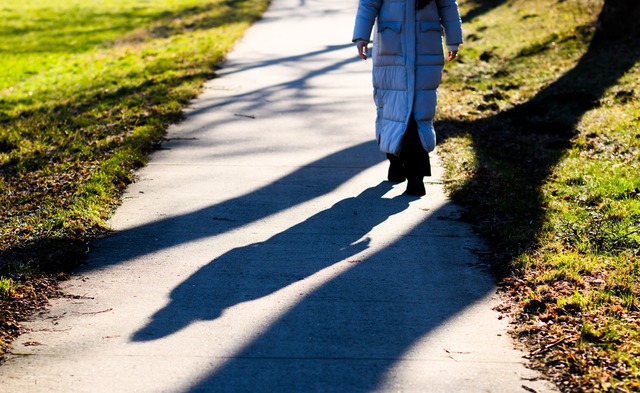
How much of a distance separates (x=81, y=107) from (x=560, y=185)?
591 cm

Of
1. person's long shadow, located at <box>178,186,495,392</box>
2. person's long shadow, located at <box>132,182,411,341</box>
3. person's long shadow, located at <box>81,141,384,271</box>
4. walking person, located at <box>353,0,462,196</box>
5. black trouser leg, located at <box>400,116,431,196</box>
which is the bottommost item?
person's long shadow, located at <box>178,186,495,392</box>

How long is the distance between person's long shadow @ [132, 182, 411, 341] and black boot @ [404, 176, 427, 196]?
0.08 meters

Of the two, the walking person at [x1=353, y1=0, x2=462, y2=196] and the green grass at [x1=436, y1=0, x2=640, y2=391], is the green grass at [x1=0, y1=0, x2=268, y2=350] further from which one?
the green grass at [x1=436, y1=0, x2=640, y2=391]

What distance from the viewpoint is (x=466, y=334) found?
4.28 metres

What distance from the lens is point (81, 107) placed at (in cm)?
1005

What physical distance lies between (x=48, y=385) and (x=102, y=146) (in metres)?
4.45

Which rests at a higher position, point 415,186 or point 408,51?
point 408,51

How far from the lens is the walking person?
6250 millimetres

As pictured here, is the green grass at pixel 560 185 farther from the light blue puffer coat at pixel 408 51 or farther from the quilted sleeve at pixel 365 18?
the quilted sleeve at pixel 365 18

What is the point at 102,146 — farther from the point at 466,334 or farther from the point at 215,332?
the point at 466,334

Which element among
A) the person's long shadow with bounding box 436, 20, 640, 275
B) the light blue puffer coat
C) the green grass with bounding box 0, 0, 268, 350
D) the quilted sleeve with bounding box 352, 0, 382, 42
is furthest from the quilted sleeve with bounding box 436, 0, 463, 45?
the green grass with bounding box 0, 0, 268, 350

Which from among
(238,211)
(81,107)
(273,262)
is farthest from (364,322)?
(81,107)

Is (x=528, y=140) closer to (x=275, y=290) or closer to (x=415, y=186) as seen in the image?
(x=415, y=186)

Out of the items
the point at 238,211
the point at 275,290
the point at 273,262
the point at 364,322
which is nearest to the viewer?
the point at 364,322
